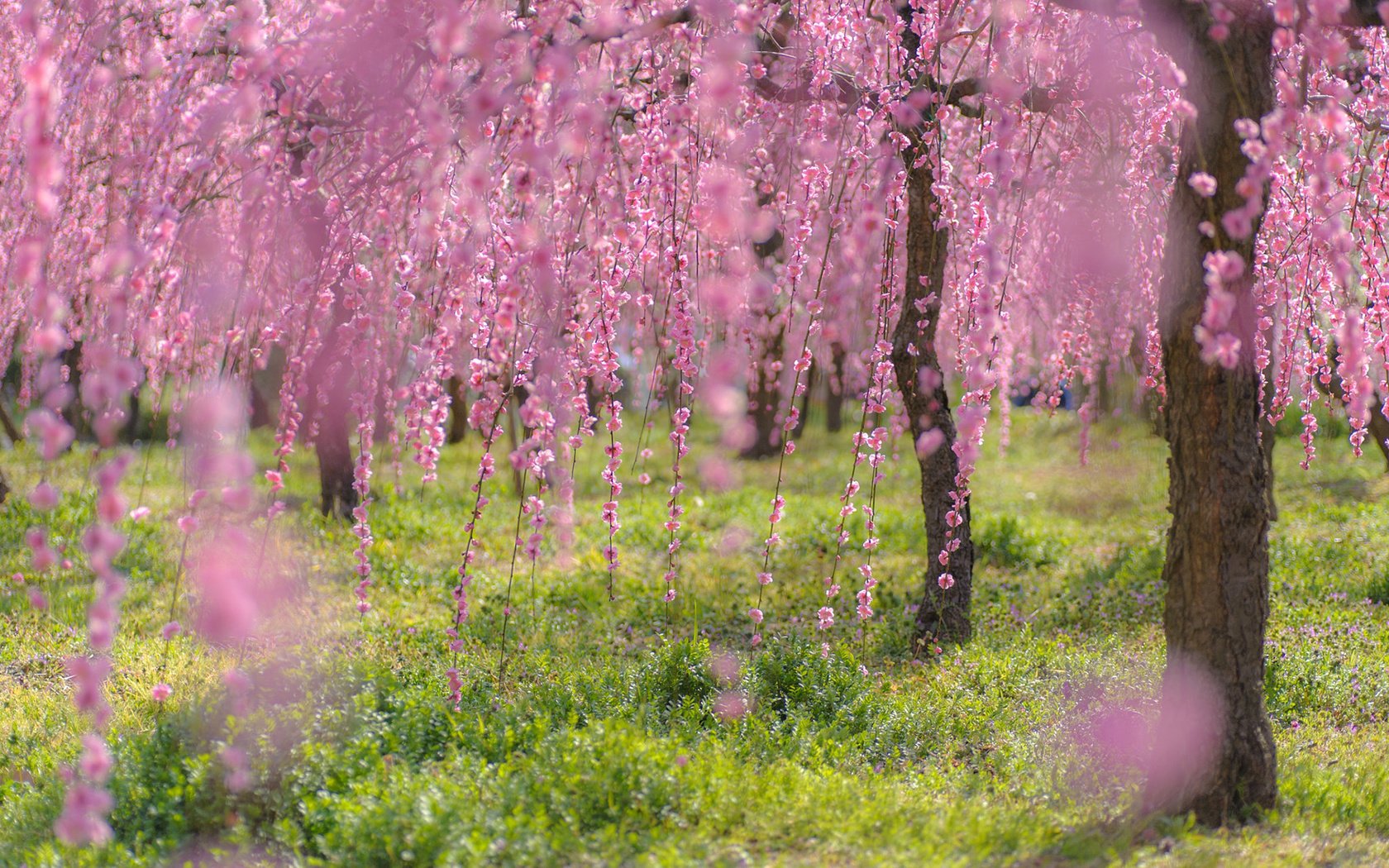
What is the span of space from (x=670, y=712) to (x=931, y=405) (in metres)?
2.06

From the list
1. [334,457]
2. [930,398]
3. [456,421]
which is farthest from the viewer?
[456,421]

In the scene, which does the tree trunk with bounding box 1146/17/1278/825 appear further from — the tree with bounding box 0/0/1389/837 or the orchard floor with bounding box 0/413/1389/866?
the orchard floor with bounding box 0/413/1389/866

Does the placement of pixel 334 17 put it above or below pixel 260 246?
above

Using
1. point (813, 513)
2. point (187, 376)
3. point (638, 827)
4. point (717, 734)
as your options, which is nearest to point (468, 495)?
point (813, 513)

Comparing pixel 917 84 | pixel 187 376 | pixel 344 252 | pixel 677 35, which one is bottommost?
pixel 187 376

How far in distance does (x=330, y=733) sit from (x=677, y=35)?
2747 mm

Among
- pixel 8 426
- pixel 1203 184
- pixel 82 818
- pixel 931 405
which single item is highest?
pixel 1203 184

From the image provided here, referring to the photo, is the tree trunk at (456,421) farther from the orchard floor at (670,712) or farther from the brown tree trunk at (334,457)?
the orchard floor at (670,712)

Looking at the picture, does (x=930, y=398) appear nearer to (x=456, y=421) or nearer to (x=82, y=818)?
(x=82, y=818)

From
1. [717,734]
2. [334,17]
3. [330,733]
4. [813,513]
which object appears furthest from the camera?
[813,513]

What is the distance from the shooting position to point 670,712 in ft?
13.2

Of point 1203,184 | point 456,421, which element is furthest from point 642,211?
point 456,421

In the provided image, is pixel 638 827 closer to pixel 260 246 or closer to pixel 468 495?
pixel 260 246

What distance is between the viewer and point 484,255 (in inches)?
136
